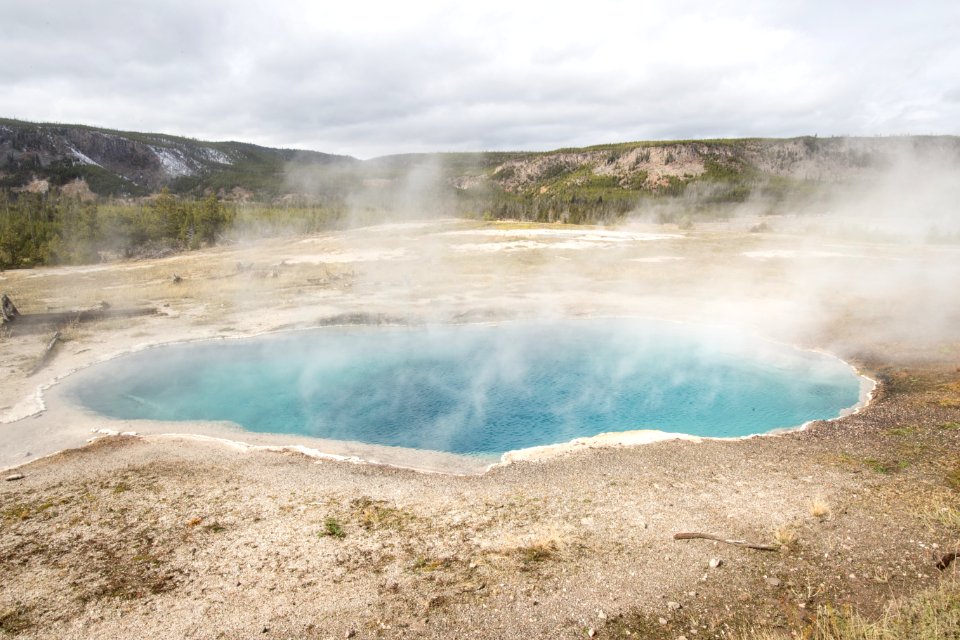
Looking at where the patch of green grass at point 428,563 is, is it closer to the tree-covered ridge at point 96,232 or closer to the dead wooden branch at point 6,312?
the dead wooden branch at point 6,312

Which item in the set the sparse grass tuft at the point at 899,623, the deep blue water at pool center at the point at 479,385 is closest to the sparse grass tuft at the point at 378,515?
the deep blue water at pool center at the point at 479,385

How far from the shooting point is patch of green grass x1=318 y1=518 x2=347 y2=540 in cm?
885

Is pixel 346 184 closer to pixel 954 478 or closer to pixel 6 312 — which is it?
pixel 6 312

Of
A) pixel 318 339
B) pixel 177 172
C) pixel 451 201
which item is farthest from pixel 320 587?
pixel 177 172

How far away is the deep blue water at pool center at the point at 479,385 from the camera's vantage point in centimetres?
1491

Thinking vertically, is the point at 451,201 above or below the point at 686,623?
above

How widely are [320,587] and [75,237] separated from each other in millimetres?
56998

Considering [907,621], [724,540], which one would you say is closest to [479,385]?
[724,540]

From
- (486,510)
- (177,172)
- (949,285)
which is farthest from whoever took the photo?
(177,172)

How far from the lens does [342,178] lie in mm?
156875

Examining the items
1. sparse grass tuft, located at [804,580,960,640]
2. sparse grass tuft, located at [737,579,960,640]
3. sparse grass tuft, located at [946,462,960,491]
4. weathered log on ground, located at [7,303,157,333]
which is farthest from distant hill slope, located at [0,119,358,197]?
sparse grass tuft, located at [804,580,960,640]

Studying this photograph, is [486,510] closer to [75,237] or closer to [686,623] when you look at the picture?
[686,623]

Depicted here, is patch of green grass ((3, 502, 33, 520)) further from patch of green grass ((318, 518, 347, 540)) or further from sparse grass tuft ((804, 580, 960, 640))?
sparse grass tuft ((804, 580, 960, 640))

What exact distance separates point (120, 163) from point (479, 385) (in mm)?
172695
